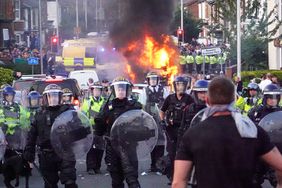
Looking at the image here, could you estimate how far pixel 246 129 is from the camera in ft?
17.4

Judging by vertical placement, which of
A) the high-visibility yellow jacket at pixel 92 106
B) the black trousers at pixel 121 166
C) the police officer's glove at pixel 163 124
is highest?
the high-visibility yellow jacket at pixel 92 106

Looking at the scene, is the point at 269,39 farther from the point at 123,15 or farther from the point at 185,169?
the point at 185,169

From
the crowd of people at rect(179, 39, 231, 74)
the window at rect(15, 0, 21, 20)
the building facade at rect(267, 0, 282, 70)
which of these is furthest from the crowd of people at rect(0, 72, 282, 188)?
the window at rect(15, 0, 21, 20)

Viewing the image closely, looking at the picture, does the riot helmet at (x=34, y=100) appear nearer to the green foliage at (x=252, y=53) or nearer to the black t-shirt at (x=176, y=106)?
the black t-shirt at (x=176, y=106)

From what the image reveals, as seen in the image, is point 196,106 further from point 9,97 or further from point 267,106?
point 9,97

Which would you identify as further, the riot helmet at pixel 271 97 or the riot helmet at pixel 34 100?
the riot helmet at pixel 34 100

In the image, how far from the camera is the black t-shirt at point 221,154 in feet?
17.2

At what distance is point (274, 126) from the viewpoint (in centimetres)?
905

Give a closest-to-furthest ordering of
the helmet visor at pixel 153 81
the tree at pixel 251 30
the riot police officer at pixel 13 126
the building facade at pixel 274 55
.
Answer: the riot police officer at pixel 13 126 → the helmet visor at pixel 153 81 → the tree at pixel 251 30 → the building facade at pixel 274 55

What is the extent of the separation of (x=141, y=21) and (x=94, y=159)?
20.2 metres

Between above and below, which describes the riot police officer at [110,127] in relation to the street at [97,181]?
above

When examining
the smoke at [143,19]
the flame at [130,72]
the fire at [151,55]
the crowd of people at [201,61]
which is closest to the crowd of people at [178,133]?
the flame at [130,72]

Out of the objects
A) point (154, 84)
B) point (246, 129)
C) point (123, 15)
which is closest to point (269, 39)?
point (123, 15)

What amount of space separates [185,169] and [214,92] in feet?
1.67
